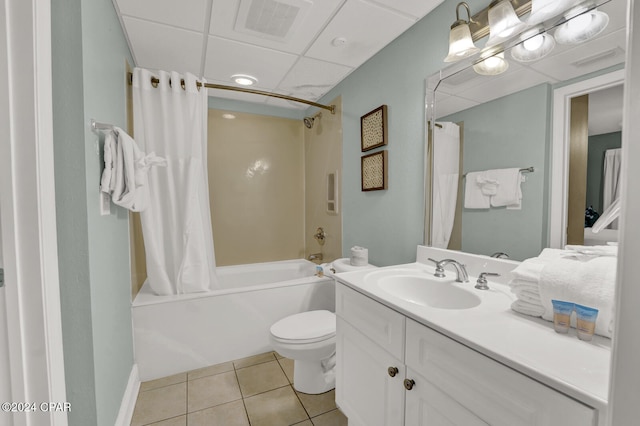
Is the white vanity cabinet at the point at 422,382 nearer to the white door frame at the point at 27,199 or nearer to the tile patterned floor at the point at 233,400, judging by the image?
the tile patterned floor at the point at 233,400

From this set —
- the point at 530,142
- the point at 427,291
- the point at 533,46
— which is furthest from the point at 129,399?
the point at 533,46

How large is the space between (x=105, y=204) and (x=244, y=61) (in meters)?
1.43

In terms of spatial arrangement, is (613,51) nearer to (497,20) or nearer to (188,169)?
(497,20)

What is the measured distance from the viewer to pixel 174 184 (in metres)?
1.90

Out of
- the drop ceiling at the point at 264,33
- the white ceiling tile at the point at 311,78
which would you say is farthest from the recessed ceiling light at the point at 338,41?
the white ceiling tile at the point at 311,78

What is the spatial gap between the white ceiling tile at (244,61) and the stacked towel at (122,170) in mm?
961

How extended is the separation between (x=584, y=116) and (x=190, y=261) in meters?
2.24

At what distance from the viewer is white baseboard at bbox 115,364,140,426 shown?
1.29 m

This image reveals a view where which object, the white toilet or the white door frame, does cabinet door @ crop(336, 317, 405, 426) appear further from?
the white door frame

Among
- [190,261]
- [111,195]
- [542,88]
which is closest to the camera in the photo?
[542,88]

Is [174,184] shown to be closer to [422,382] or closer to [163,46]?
[163,46]

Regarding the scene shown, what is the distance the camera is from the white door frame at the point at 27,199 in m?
0.74

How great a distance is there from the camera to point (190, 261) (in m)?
1.90

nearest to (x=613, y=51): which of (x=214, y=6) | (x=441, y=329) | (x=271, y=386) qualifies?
(x=441, y=329)
